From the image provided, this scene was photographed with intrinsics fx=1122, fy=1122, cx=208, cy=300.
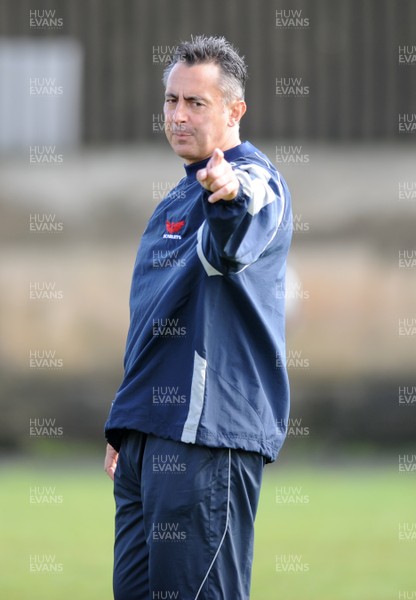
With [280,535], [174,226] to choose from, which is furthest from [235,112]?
[280,535]

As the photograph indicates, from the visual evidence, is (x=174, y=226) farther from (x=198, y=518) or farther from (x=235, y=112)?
(x=198, y=518)

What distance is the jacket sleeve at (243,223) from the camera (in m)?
2.04

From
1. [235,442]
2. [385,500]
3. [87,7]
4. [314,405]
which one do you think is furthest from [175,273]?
[87,7]

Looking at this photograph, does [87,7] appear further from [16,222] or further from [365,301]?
[365,301]

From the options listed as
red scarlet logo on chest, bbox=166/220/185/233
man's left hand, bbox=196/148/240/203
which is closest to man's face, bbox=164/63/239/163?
red scarlet logo on chest, bbox=166/220/185/233

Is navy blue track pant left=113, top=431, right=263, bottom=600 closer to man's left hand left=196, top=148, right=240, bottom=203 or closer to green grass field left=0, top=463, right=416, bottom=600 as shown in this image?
man's left hand left=196, top=148, right=240, bottom=203

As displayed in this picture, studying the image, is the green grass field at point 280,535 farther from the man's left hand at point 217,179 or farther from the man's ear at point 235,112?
the man's left hand at point 217,179

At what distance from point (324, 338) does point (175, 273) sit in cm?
524

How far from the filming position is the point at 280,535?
5.24 m

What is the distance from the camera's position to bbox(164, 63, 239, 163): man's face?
245 cm

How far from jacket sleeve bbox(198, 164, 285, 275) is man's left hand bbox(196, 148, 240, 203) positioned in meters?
0.03

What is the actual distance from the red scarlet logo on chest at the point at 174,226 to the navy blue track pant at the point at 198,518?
1.48 feet

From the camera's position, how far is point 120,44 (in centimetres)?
768

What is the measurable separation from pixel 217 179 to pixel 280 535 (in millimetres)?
3525
